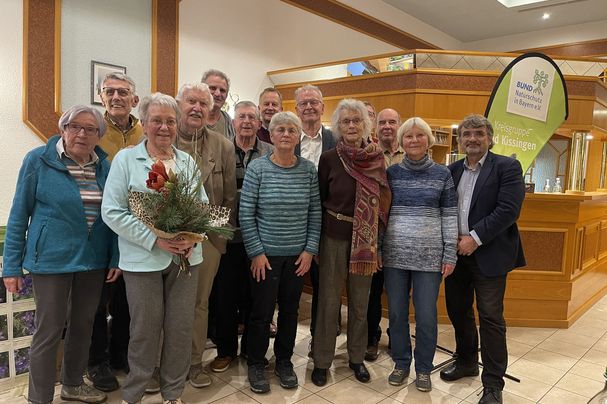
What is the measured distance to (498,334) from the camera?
8.13ft

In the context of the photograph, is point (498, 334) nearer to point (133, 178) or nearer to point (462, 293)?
point (462, 293)

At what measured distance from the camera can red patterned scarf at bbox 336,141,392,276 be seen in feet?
8.23

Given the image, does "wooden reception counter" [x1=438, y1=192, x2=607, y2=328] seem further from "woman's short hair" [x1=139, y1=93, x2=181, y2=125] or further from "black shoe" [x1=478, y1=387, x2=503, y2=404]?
"woman's short hair" [x1=139, y1=93, x2=181, y2=125]

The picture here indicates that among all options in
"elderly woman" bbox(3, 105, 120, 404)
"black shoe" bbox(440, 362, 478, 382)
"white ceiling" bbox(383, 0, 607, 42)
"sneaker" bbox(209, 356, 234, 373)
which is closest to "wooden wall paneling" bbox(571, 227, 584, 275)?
"black shoe" bbox(440, 362, 478, 382)

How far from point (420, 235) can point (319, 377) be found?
108cm

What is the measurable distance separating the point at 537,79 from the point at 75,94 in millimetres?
4684

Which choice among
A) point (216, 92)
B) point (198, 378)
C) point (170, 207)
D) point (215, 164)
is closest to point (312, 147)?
point (216, 92)

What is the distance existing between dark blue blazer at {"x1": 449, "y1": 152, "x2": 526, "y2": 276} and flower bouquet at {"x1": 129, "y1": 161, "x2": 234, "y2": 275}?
1.52 m

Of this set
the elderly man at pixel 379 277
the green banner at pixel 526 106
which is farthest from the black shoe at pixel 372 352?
the green banner at pixel 526 106

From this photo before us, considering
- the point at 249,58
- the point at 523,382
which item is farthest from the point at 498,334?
the point at 249,58

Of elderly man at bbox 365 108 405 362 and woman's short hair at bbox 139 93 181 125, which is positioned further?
elderly man at bbox 365 108 405 362

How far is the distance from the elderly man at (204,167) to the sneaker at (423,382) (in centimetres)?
128

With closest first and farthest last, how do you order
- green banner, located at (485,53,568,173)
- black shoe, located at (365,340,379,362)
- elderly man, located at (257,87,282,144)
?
black shoe, located at (365,340,379,362) < elderly man, located at (257,87,282,144) < green banner, located at (485,53,568,173)

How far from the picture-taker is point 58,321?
6.89 feet
